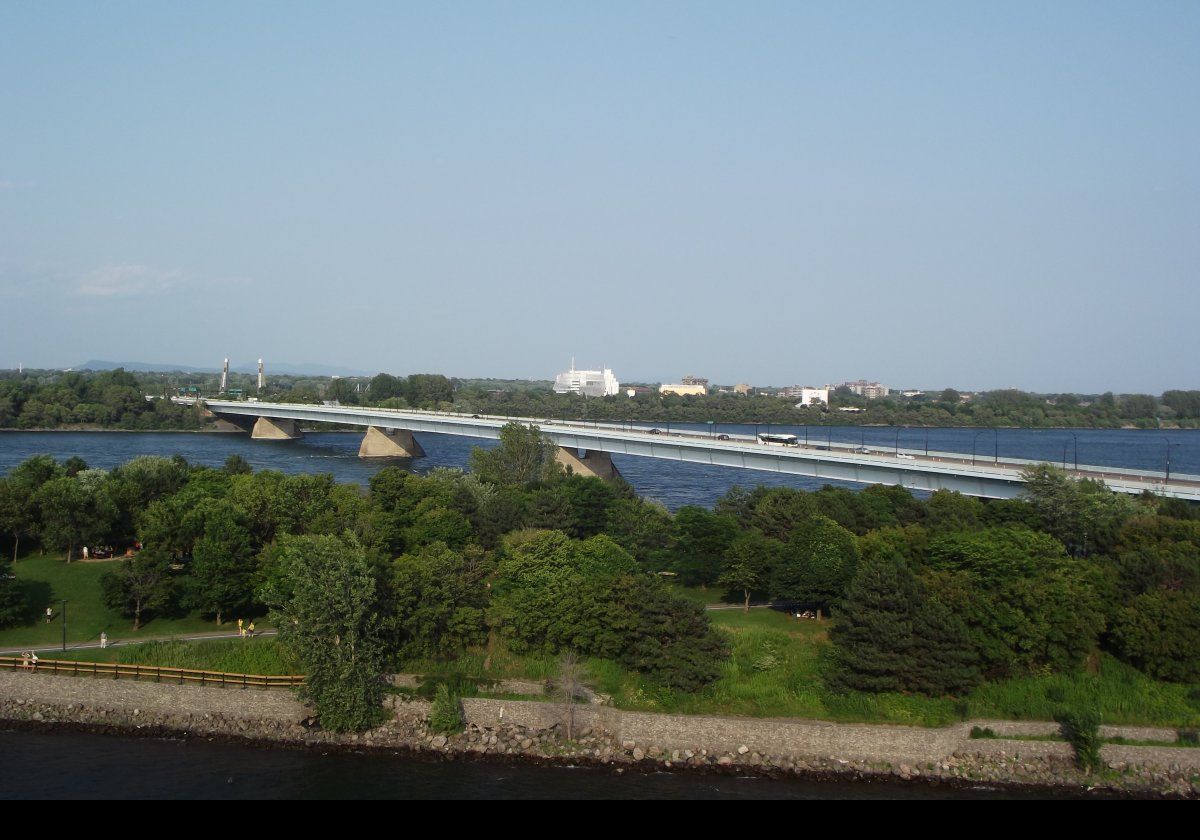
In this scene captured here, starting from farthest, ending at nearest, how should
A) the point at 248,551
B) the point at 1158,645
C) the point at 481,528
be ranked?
the point at 481,528 → the point at 248,551 → the point at 1158,645

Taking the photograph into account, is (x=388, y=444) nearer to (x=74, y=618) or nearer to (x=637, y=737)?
(x=74, y=618)

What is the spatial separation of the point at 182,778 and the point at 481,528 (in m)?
8.58

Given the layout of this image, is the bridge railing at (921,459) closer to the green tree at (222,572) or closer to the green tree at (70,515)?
the green tree at (222,572)

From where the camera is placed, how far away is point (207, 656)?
45.3 feet

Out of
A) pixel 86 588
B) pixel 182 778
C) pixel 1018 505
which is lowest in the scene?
pixel 182 778

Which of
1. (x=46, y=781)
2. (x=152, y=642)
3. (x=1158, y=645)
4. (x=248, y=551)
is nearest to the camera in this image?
(x=46, y=781)

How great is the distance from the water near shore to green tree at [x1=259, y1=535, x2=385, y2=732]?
18.4m

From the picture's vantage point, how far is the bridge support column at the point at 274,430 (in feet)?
194

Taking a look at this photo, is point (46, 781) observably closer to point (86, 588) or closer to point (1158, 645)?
point (86, 588)

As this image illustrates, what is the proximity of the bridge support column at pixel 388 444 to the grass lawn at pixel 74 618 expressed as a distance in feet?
103

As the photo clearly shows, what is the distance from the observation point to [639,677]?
13195 millimetres

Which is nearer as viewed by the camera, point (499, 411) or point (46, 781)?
point (46, 781)

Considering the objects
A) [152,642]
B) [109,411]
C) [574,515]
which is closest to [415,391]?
[109,411]

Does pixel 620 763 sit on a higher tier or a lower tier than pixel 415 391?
lower
